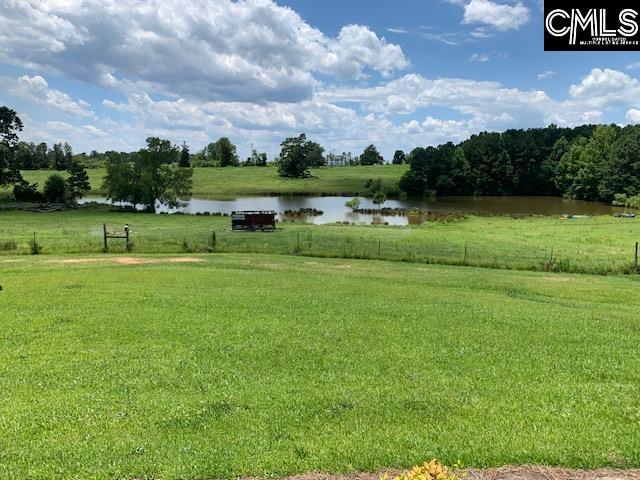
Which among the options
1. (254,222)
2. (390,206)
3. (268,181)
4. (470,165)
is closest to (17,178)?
(254,222)

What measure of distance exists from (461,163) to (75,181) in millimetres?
85204

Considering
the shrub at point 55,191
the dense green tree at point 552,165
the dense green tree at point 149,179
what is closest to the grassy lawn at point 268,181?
the shrub at point 55,191

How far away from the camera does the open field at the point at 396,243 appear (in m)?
28.0

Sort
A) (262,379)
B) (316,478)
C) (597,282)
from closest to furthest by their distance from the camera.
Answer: (316,478) < (262,379) < (597,282)

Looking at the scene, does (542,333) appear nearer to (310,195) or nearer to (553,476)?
(553,476)

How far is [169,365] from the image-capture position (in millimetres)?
8906

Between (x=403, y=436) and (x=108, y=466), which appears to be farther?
(x=403, y=436)

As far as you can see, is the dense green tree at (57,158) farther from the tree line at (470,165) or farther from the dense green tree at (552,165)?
the dense green tree at (552,165)

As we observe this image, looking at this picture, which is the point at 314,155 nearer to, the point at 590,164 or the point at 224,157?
the point at 224,157

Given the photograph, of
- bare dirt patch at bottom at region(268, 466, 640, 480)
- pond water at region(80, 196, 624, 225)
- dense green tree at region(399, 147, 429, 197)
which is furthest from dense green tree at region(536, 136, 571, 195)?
bare dirt patch at bottom at region(268, 466, 640, 480)

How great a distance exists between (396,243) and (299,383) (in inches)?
1140

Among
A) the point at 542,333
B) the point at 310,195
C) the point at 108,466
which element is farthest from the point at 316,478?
the point at 310,195

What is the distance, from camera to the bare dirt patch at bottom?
5.50 metres

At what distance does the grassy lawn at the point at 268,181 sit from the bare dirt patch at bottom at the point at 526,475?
11729 cm
